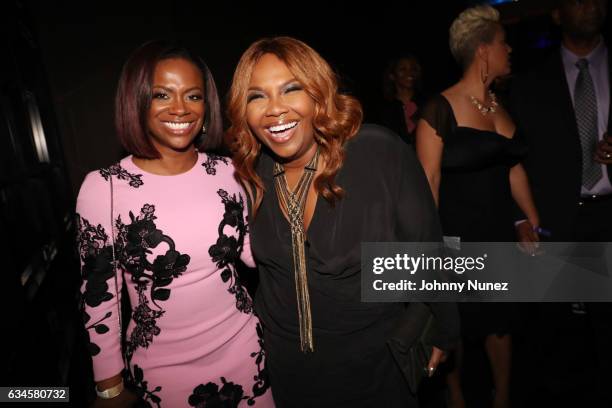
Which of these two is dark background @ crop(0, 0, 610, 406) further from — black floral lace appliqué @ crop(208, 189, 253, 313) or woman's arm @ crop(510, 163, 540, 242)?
woman's arm @ crop(510, 163, 540, 242)

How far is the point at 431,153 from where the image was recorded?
1979mm

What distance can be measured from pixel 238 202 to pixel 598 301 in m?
2.37

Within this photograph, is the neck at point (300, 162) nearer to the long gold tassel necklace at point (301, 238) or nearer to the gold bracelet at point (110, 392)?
the long gold tassel necklace at point (301, 238)

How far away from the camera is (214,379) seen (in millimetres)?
1417

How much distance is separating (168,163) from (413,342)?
119cm

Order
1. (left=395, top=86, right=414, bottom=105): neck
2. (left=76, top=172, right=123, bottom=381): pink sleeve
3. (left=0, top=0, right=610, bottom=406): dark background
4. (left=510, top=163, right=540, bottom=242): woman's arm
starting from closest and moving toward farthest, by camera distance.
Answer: (left=76, top=172, right=123, bottom=381): pink sleeve, (left=0, top=0, right=610, bottom=406): dark background, (left=510, top=163, right=540, bottom=242): woman's arm, (left=395, top=86, right=414, bottom=105): neck

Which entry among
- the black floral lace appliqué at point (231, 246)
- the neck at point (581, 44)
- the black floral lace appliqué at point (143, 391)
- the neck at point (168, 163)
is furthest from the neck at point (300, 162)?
the neck at point (581, 44)

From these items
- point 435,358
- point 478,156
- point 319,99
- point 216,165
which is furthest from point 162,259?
point 478,156

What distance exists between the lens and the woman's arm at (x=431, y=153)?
1975 mm

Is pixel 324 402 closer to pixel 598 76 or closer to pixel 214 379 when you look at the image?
pixel 214 379

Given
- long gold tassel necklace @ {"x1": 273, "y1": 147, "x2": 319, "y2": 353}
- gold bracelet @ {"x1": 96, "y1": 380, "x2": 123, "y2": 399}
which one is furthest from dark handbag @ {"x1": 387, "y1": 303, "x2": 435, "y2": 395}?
gold bracelet @ {"x1": 96, "y1": 380, "x2": 123, "y2": 399}

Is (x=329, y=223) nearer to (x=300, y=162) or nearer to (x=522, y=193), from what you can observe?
(x=300, y=162)

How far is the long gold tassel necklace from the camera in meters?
1.36

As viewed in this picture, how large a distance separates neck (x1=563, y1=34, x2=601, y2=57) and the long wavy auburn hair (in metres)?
1.66
